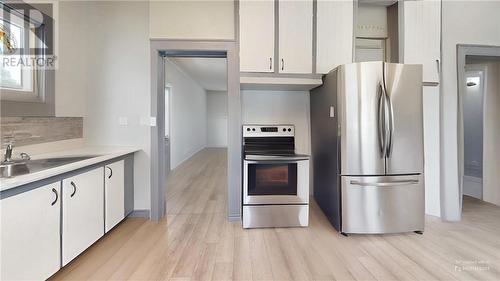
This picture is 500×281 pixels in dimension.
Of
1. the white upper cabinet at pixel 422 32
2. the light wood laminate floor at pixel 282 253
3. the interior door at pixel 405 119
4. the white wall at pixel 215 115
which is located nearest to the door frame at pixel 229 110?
the light wood laminate floor at pixel 282 253

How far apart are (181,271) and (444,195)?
299 centimetres

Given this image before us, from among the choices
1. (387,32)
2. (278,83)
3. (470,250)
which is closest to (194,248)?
(278,83)

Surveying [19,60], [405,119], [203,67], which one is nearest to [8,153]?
[19,60]

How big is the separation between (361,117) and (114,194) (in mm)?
2527

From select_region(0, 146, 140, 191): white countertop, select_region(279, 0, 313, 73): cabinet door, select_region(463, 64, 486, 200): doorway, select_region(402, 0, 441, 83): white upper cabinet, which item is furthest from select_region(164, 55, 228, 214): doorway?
select_region(463, 64, 486, 200): doorway

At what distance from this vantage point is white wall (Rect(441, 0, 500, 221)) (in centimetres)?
290

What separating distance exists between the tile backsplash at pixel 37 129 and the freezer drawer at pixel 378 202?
113 inches

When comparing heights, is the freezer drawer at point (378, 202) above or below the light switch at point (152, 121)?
below

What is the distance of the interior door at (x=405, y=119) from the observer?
2.39m

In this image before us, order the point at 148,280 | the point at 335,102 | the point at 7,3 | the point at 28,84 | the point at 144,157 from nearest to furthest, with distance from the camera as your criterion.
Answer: the point at 148,280, the point at 7,3, the point at 28,84, the point at 335,102, the point at 144,157

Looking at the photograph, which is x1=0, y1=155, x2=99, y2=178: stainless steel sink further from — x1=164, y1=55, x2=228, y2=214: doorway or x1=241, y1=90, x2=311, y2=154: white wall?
x1=241, y1=90, x2=311, y2=154: white wall

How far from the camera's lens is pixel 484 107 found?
12.1 ft

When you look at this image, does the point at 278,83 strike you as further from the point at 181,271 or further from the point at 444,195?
the point at 444,195

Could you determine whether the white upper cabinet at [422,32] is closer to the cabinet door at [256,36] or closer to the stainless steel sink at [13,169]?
the cabinet door at [256,36]
